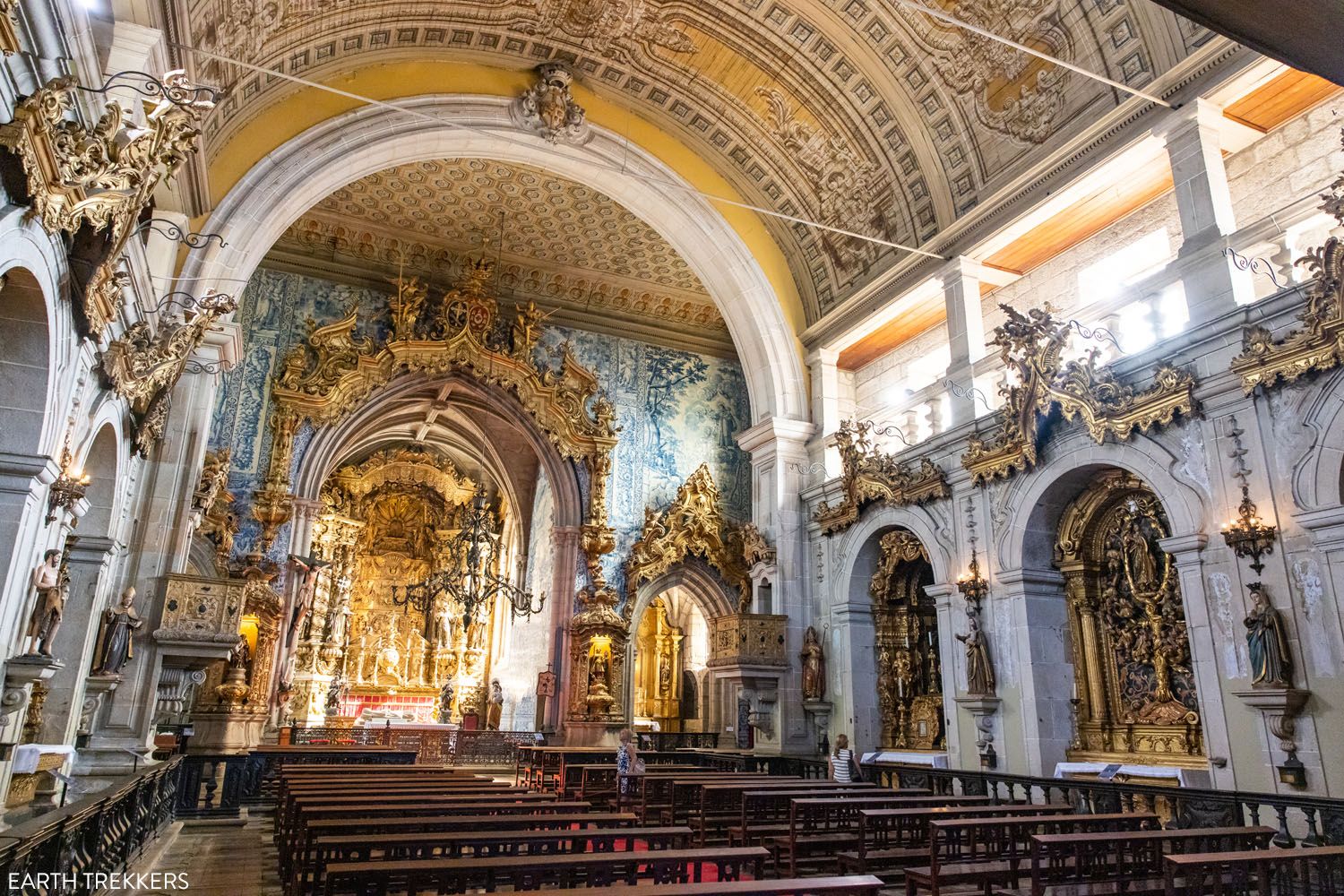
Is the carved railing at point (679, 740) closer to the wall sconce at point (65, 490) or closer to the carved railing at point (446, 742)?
the carved railing at point (446, 742)

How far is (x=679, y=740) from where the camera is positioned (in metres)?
19.8

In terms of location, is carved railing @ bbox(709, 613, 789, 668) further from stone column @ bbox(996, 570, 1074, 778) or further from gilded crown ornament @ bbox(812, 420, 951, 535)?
stone column @ bbox(996, 570, 1074, 778)

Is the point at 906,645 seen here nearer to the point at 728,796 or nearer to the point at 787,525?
the point at 787,525

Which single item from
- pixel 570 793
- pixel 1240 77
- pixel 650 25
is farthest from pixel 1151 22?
pixel 570 793

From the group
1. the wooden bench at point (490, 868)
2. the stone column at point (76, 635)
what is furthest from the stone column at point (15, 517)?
Answer: the wooden bench at point (490, 868)

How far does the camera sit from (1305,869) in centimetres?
470

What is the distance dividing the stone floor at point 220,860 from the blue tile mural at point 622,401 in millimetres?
7079

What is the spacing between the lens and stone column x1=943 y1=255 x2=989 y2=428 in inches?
542

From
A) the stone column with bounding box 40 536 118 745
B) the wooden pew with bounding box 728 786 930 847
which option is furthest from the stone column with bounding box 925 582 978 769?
the stone column with bounding box 40 536 118 745

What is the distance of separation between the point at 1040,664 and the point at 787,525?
6.13 metres

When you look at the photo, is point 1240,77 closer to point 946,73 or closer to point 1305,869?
point 946,73

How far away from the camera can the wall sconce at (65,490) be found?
23.0 ft

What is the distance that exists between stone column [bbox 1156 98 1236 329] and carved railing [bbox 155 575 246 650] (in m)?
12.2

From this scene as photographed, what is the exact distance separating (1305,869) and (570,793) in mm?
9687
